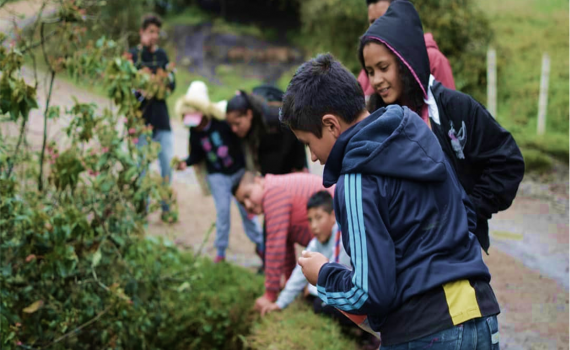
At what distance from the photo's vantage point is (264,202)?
4.25m

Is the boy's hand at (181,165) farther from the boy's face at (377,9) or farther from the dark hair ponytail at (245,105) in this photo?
the boy's face at (377,9)

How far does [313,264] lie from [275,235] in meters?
2.15

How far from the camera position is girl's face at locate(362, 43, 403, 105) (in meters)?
2.71

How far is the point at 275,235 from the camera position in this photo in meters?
4.14

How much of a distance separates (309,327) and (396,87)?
1731mm

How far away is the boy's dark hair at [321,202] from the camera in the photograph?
3.90 metres

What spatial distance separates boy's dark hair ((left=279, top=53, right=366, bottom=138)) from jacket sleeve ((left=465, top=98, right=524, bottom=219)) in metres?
0.87

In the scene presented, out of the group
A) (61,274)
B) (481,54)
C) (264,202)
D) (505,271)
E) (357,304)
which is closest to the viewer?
(357,304)

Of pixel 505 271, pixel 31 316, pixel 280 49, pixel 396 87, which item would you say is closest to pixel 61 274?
pixel 31 316

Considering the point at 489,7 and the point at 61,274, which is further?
the point at 489,7

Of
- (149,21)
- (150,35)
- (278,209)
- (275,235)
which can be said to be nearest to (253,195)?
(278,209)

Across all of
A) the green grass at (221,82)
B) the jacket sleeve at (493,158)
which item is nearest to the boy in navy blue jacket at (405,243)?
the jacket sleeve at (493,158)

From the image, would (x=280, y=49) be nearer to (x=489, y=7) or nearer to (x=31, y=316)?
(x=489, y=7)

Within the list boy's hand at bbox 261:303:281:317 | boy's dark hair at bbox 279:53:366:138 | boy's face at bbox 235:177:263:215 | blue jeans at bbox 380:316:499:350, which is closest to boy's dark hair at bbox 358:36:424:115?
boy's dark hair at bbox 279:53:366:138
